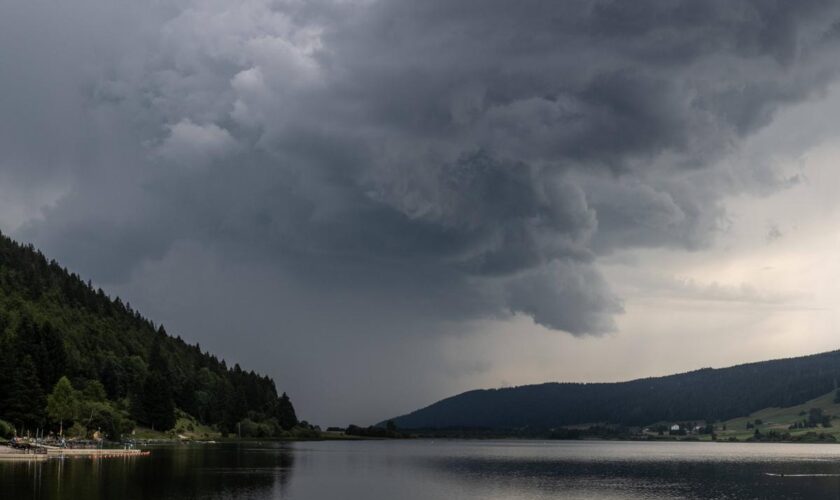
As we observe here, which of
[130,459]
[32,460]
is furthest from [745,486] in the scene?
[32,460]

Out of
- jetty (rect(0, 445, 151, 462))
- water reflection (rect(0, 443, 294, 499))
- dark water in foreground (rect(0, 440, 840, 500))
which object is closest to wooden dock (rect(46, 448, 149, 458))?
jetty (rect(0, 445, 151, 462))

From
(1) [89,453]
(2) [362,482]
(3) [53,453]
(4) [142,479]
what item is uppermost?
(3) [53,453]

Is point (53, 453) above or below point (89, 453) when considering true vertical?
above

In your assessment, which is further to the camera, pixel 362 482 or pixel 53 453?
pixel 53 453

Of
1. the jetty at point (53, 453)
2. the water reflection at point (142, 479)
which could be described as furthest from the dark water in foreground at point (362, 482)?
the jetty at point (53, 453)

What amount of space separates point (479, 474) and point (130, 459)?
7561cm

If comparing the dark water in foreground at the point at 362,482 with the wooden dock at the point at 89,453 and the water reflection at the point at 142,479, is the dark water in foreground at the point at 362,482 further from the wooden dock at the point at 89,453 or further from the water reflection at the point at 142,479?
the wooden dock at the point at 89,453

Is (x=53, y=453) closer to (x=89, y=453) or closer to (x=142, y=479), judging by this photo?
(x=89, y=453)

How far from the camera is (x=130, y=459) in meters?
173

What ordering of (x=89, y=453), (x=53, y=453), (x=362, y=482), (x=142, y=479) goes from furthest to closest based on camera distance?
(x=89, y=453)
(x=53, y=453)
(x=362, y=482)
(x=142, y=479)

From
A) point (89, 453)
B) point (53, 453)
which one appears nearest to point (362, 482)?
point (53, 453)

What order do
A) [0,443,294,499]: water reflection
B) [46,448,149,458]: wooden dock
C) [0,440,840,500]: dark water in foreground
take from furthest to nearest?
[46,448,149,458]: wooden dock < [0,440,840,500]: dark water in foreground < [0,443,294,499]: water reflection

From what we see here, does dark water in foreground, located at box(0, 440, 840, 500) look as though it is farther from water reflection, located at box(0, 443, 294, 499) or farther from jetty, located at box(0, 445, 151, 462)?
jetty, located at box(0, 445, 151, 462)

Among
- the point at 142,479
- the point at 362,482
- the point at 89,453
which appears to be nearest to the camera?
the point at 142,479
